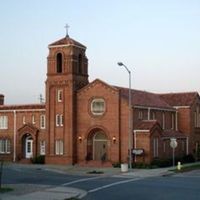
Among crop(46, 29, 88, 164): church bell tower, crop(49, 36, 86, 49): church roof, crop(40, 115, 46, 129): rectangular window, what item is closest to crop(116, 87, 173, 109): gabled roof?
crop(46, 29, 88, 164): church bell tower

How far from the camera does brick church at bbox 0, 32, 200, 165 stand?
183 feet

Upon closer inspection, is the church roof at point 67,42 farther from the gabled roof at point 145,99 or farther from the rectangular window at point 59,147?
the rectangular window at point 59,147

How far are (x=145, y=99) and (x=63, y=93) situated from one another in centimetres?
971

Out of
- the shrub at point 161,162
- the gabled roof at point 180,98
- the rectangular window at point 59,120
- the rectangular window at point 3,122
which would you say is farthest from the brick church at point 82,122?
the gabled roof at point 180,98

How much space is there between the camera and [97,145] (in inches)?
2292

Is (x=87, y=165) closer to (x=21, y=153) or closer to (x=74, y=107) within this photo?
(x=74, y=107)

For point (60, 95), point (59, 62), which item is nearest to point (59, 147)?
point (60, 95)

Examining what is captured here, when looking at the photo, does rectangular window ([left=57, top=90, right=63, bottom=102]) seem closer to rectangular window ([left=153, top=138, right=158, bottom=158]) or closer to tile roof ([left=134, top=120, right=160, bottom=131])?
tile roof ([left=134, top=120, right=160, bottom=131])

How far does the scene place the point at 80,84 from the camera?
59.7m

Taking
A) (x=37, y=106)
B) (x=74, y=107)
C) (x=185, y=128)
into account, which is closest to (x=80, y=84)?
(x=74, y=107)

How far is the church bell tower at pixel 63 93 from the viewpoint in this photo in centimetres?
5819

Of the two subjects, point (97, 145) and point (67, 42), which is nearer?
point (97, 145)

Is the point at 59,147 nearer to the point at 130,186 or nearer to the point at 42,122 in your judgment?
the point at 42,122

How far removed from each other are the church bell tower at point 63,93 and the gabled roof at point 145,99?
5.44m
